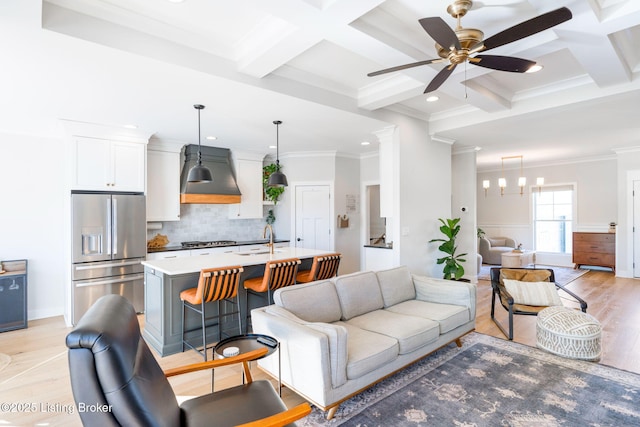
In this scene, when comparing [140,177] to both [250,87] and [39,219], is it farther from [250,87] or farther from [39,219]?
[250,87]

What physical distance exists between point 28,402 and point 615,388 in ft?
15.0

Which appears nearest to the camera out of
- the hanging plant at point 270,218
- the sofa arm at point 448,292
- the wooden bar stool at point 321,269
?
the sofa arm at point 448,292

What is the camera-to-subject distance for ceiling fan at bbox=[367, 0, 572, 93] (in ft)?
6.31

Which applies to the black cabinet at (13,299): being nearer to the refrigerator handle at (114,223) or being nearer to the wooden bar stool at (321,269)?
the refrigerator handle at (114,223)

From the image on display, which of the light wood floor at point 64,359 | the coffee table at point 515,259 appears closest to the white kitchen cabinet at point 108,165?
the light wood floor at point 64,359

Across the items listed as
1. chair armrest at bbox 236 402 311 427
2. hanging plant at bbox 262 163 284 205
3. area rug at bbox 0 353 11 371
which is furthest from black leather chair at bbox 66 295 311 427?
hanging plant at bbox 262 163 284 205

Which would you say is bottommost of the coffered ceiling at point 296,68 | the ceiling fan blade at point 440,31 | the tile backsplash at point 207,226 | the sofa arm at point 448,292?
the sofa arm at point 448,292

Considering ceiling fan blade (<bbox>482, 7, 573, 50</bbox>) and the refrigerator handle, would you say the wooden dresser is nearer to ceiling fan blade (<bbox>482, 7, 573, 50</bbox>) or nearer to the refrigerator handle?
→ ceiling fan blade (<bbox>482, 7, 573, 50</bbox>)

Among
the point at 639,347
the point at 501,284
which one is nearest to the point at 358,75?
the point at 501,284

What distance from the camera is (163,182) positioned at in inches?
217

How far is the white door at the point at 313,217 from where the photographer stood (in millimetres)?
6730

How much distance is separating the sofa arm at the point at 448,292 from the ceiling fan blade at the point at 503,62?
2110 mm

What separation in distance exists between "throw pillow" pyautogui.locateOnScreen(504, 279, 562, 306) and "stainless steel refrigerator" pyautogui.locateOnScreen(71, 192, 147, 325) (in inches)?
195

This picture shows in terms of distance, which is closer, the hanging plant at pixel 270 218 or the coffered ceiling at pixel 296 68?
the coffered ceiling at pixel 296 68
